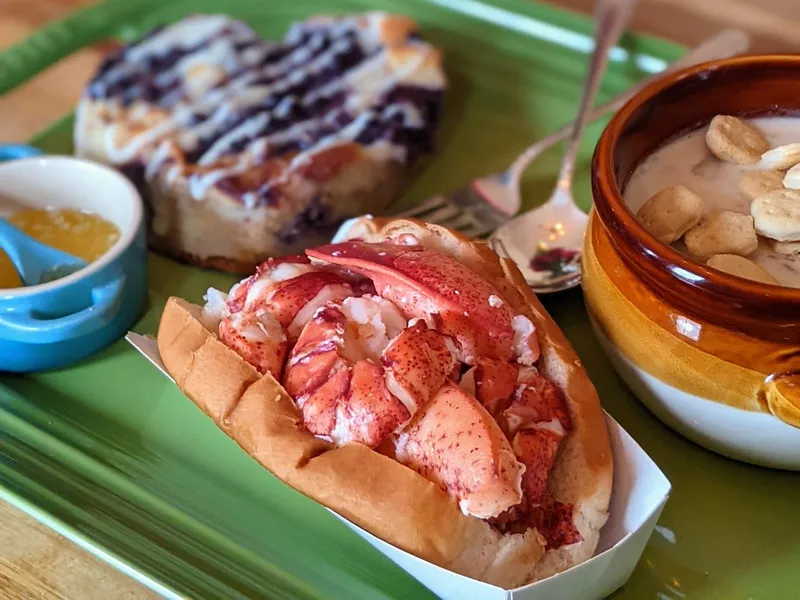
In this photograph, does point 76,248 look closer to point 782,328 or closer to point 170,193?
point 170,193

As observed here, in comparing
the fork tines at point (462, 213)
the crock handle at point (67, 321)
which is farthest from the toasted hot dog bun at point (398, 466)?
the fork tines at point (462, 213)

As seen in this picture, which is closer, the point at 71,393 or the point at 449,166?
the point at 71,393

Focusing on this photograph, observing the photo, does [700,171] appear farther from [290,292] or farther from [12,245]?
[12,245]

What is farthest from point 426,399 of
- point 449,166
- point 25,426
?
point 449,166

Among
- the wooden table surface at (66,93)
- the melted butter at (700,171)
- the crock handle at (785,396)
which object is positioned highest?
the melted butter at (700,171)

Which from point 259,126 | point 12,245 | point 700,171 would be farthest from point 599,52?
point 12,245

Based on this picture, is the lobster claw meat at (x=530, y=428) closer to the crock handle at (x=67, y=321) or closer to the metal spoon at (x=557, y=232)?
the metal spoon at (x=557, y=232)
